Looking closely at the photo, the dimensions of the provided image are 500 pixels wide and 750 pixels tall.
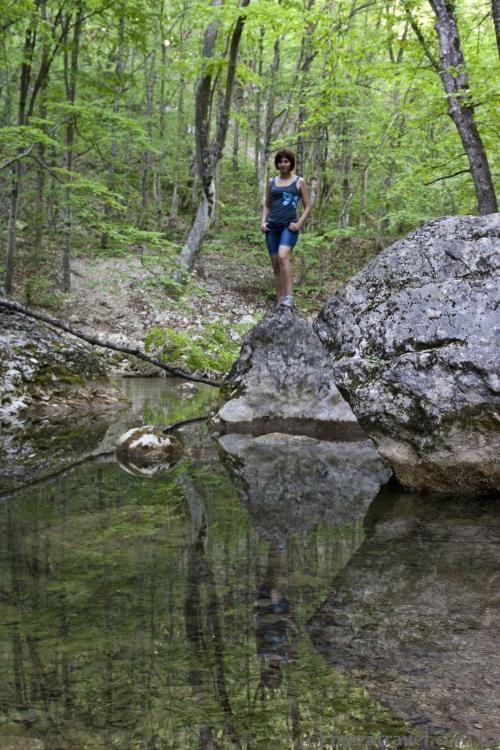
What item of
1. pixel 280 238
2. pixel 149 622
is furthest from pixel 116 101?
pixel 149 622

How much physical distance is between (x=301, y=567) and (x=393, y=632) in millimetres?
785

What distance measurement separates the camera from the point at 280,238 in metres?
8.11

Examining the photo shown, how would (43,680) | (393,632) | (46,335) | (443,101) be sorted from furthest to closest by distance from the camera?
(443,101) < (46,335) < (393,632) < (43,680)

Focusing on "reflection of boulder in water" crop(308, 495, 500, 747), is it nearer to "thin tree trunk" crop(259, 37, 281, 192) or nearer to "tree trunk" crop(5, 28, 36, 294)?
"tree trunk" crop(5, 28, 36, 294)

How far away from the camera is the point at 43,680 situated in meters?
2.02

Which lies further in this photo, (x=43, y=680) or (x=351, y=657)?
(x=351, y=657)

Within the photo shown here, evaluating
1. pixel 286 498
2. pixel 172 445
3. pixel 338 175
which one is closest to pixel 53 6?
pixel 338 175

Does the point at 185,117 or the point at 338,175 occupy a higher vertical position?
the point at 185,117

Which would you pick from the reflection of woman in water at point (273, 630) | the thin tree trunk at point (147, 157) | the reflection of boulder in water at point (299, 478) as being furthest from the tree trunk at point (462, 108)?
the thin tree trunk at point (147, 157)

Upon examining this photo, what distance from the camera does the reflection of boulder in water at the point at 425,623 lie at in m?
1.95

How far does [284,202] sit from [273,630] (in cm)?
636

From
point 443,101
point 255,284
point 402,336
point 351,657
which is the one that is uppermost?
point 443,101

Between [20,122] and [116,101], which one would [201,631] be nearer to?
[20,122]

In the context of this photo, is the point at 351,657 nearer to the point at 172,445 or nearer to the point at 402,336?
the point at 402,336
